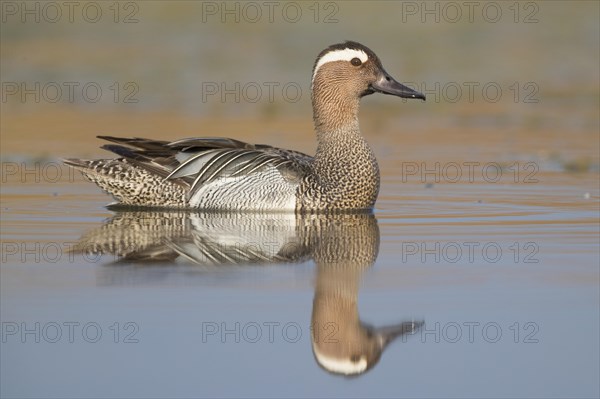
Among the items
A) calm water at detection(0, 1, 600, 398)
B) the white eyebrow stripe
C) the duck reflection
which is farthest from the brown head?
Result: the duck reflection

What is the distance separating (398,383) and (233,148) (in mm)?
5140

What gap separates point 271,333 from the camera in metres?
6.47

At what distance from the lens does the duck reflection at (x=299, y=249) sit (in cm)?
642

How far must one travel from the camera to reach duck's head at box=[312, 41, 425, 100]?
10914 millimetres

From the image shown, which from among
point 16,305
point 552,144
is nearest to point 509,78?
point 552,144

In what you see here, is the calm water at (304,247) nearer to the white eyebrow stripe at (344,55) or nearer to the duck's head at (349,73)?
the duck's head at (349,73)

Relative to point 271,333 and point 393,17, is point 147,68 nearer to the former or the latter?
point 393,17

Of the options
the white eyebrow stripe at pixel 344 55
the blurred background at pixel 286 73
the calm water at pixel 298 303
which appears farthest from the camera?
the blurred background at pixel 286 73

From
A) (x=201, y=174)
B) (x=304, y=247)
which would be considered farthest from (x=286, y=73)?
(x=304, y=247)

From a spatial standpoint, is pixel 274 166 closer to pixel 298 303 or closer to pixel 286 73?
pixel 298 303

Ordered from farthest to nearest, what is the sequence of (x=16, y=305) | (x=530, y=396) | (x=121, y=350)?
1. (x=16, y=305)
2. (x=121, y=350)
3. (x=530, y=396)

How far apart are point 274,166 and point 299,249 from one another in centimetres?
202

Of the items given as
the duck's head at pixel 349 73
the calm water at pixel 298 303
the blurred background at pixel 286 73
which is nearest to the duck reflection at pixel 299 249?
the calm water at pixel 298 303

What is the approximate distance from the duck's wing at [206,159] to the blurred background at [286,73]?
281 centimetres
